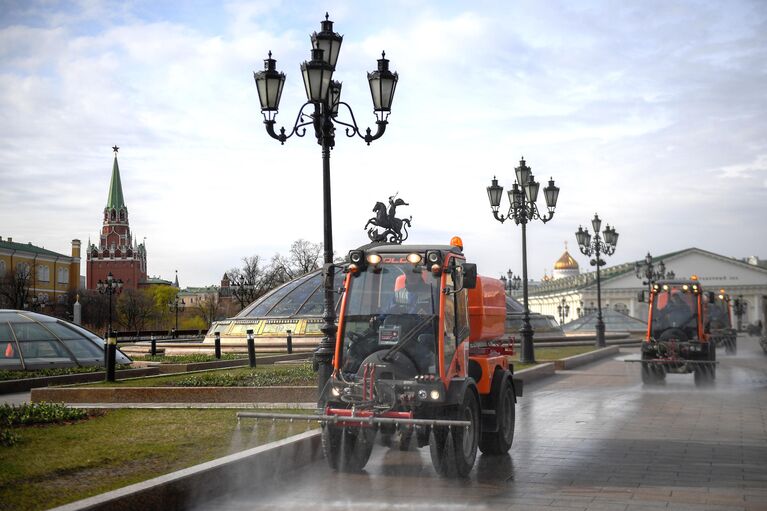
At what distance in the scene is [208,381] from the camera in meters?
15.6

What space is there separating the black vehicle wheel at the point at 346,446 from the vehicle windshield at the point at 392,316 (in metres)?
0.57

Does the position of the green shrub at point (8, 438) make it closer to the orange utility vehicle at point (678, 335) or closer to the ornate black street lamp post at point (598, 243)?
the orange utility vehicle at point (678, 335)

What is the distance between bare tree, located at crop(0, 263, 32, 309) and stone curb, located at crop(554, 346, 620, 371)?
2339 inches

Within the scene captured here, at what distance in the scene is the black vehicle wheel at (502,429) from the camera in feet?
30.5

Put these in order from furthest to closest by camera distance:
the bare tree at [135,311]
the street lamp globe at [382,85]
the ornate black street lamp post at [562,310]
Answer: the ornate black street lamp post at [562,310]
the bare tree at [135,311]
the street lamp globe at [382,85]

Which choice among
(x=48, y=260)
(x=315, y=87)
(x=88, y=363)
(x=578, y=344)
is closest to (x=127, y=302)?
(x=48, y=260)

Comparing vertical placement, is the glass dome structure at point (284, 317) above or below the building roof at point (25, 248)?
below

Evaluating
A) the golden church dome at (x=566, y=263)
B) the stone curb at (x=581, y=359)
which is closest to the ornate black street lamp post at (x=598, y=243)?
the stone curb at (x=581, y=359)

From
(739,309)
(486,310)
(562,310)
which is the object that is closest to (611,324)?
(739,309)

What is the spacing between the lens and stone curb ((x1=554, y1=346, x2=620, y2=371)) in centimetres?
2478

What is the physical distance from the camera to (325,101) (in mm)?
12141

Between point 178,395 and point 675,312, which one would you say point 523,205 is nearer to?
point 675,312

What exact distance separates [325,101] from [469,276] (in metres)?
4.80

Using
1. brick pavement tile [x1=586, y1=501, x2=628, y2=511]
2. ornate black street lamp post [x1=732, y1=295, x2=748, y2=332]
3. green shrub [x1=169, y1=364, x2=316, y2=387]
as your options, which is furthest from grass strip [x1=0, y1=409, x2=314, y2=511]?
ornate black street lamp post [x1=732, y1=295, x2=748, y2=332]
